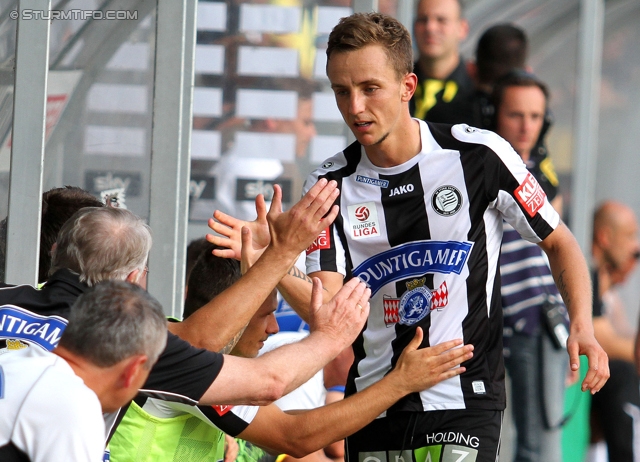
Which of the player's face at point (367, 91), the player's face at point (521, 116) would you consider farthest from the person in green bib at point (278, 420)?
the player's face at point (521, 116)

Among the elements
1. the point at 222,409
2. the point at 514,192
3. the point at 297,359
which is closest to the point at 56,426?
the point at 297,359

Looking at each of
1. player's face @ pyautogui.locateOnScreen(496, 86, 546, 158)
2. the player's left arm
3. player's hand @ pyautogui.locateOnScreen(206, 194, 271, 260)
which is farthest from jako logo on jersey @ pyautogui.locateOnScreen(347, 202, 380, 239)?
player's face @ pyautogui.locateOnScreen(496, 86, 546, 158)

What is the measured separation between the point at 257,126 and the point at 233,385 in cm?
291

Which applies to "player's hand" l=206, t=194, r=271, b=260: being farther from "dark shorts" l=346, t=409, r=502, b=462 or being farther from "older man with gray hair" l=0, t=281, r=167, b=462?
"older man with gray hair" l=0, t=281, r=167, b=462

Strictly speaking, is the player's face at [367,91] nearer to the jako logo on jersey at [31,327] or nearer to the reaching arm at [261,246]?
the reaching arm at [261,246]

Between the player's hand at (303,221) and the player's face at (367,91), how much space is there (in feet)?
1.35

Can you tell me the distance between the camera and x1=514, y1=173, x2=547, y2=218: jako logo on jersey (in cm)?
316

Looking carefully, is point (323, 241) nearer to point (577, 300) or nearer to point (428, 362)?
point (428, 362)

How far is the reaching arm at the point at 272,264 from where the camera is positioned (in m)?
2.78

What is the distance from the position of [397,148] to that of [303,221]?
629 millimetres

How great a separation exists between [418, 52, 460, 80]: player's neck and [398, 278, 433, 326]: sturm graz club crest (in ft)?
9.90

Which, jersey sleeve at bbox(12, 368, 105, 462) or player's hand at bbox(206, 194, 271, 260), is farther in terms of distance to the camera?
player's hand at bbox(206, 194, 271, 260)

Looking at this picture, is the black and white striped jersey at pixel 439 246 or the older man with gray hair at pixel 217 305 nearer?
the older man with gray hair at pixel 217 305

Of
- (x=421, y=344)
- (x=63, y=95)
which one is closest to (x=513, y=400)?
(x=421, y=344)
